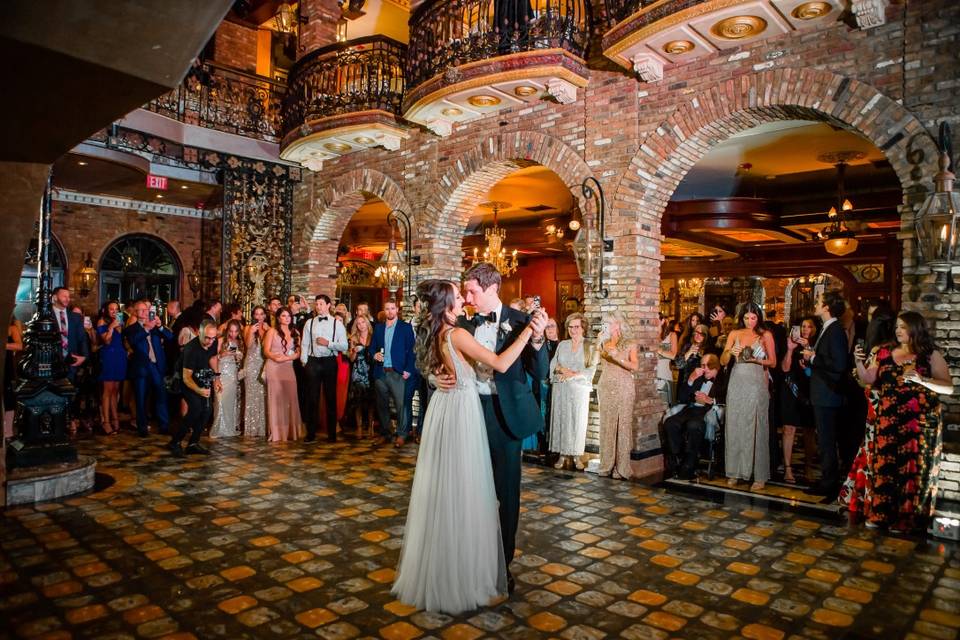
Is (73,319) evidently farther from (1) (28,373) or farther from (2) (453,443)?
(2) (453,443)

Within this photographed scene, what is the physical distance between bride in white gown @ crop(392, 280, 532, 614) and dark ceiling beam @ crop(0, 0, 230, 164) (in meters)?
2.06

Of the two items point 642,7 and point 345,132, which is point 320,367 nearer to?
point 345,132

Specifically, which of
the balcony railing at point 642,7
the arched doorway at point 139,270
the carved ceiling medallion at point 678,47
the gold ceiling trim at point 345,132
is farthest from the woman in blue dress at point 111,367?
the carved ceiling medallion at point 678,47

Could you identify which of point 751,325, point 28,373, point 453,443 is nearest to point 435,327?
point 453,443

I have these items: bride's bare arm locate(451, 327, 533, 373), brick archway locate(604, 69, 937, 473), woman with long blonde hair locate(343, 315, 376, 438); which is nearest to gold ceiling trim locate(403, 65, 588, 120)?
brick archway locate(604, 69, 937, 473)

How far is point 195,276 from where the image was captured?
15.0 meters

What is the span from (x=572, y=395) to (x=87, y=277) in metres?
11.3

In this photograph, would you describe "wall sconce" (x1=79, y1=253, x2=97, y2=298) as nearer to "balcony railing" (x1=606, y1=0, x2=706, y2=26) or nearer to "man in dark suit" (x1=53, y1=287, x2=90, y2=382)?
"man in dark suit" (x1=53, y1=287, x2=90, y2=382)

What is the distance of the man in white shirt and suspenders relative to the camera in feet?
28.4

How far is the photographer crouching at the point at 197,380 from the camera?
289 inches

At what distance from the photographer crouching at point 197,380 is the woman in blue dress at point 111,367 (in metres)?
2.12

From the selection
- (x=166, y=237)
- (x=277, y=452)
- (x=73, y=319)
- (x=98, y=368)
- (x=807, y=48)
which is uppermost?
(x=807, y=48)

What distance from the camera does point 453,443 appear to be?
364 cm

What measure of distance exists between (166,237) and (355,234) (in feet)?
17.2
